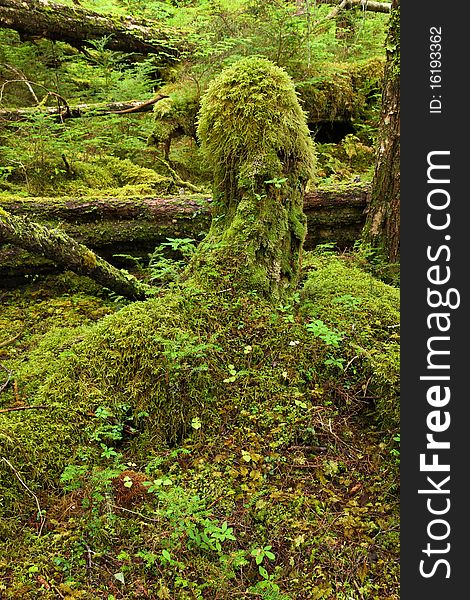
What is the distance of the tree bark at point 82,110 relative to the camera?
9.00 meters

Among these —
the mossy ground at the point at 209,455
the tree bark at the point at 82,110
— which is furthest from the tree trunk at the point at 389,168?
the tree bark at the point at 82,110

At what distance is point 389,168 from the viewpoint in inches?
226

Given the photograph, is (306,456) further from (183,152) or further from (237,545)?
(183,152)

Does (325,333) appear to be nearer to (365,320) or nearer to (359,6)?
(365,320)

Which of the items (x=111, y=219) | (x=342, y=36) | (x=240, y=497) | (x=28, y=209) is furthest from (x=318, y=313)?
(x=342, y=36)

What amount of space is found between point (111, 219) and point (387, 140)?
151 inches

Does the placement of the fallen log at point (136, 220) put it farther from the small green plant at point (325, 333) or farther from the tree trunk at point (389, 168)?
the small green plant at point (325, 333)

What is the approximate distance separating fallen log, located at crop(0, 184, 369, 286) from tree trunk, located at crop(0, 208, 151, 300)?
1.00m

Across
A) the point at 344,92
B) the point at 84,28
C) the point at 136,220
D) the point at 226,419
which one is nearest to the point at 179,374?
the point at 226,419

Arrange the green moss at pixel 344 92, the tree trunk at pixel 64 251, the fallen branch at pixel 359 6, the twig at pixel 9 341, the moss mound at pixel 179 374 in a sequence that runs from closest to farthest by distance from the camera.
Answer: the moss mound at pixel 179 374
the twig at pixel 9 341
the tree trunk at pixel 64 251
the green moss at pixel 344 92
the fallen branch at pixel 359 6

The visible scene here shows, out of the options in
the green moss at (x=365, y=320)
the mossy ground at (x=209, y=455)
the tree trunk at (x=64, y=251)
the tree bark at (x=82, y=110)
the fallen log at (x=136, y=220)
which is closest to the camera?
the mossy ground at (x=209, y=455)

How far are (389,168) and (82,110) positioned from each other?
6668 mm

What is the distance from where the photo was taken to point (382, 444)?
3.29 m

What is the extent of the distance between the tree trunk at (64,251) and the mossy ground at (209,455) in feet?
4.25
